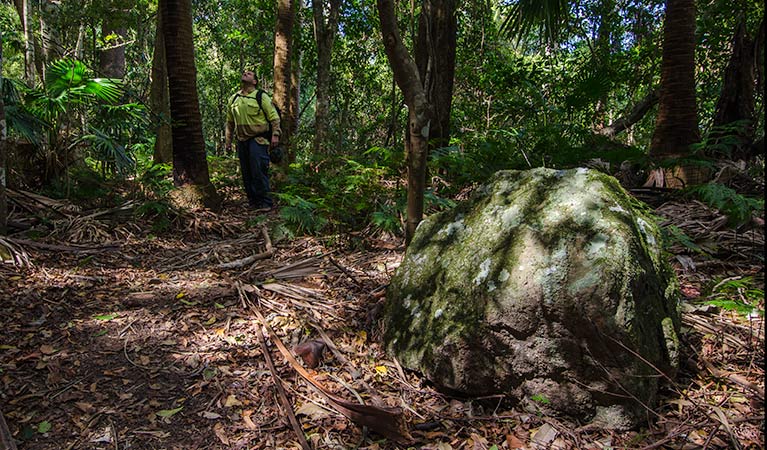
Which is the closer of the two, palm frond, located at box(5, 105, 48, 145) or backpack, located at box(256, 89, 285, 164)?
palm frond, located at box(5, 105, 48, 145)

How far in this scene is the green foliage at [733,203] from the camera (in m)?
3.31

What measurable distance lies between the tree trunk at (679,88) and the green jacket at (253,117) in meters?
4.77

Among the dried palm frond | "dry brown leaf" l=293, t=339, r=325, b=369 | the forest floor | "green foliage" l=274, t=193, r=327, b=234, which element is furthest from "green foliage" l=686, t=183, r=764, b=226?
the dried palm frond

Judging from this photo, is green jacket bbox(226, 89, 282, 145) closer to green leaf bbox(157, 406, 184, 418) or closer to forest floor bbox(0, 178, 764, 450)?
forest floor bbox(0, 178, 764, 450)

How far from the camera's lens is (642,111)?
9133 mm

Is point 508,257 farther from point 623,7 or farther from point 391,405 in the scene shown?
point 623,7

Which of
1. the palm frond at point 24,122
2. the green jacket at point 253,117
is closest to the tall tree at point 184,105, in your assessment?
the green jacket at point 253,117

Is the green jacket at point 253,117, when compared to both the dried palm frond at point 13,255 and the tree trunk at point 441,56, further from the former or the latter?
the dried palm frond at point 13,255

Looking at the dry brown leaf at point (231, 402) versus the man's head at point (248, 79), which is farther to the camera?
the man's head at point (248, 79)

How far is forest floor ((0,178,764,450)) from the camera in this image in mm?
2209

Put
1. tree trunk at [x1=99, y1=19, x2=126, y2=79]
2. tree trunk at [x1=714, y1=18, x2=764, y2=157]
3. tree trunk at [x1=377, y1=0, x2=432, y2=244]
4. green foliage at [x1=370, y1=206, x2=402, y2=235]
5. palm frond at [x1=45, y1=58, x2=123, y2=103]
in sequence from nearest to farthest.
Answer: tree trunk at [x1=377, y1=0, x2=432, y2=244] → green foliage at [x1=370, y1=206, x2=402, y2=235] → palm frond at [x1=45, y1=58, x2=123, y2=103] → tree trunk at [x1=714, y1=18, x2=764, y2=157] → tree trunk at [x1=99, y1=19, x2=126, y2=79]

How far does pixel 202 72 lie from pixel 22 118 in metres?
15.8

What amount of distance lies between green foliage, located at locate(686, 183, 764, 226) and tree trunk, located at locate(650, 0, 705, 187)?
191cm

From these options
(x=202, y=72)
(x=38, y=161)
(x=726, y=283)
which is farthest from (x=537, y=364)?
(x=202, y=72)
